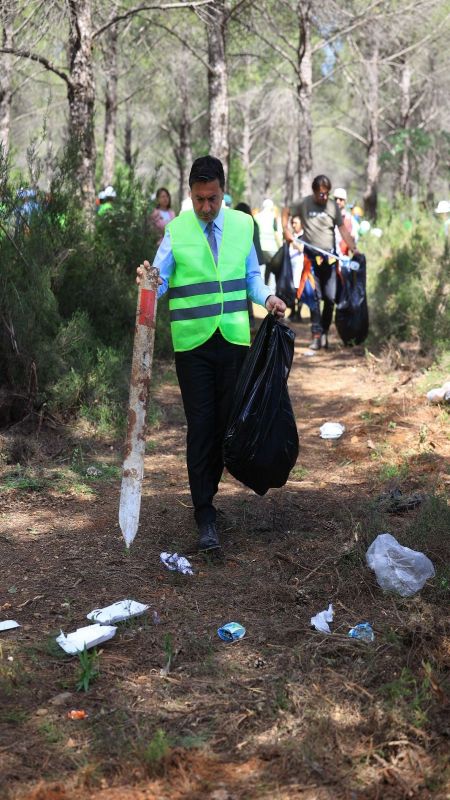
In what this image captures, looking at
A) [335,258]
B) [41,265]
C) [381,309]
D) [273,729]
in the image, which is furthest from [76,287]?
[273,729]

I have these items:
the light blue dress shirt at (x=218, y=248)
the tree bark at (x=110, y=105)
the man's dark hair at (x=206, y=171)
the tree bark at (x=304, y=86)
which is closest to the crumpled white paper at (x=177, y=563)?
the light blue dress shirt at (x=218, y=248)

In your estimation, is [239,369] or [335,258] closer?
[239,369]

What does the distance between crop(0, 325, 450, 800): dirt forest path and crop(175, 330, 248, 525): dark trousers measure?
1.19 ft

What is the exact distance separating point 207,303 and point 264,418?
2.02 ft

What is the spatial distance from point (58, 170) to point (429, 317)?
422cm

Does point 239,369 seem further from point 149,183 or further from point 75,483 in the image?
point 149,183

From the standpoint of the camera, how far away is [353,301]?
1031 cm

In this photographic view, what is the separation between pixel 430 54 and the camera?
30.5 m

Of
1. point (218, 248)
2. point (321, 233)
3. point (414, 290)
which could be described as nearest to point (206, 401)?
point (218, 248)

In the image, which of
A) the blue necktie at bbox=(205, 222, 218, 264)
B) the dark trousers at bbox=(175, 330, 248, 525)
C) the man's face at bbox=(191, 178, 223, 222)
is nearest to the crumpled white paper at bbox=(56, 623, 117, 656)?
the dark trousers at bbox=(175, 330, 248, 525)

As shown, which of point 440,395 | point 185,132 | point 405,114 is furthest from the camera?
point 405,114

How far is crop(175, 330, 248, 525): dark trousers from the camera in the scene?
463 cm

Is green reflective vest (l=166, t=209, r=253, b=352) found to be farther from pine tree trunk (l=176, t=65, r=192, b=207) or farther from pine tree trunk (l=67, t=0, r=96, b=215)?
pine tree trunk (l=176, t=65, r=192, b=207)

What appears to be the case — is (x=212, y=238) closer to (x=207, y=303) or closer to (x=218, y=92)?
(x=207, y=303)
